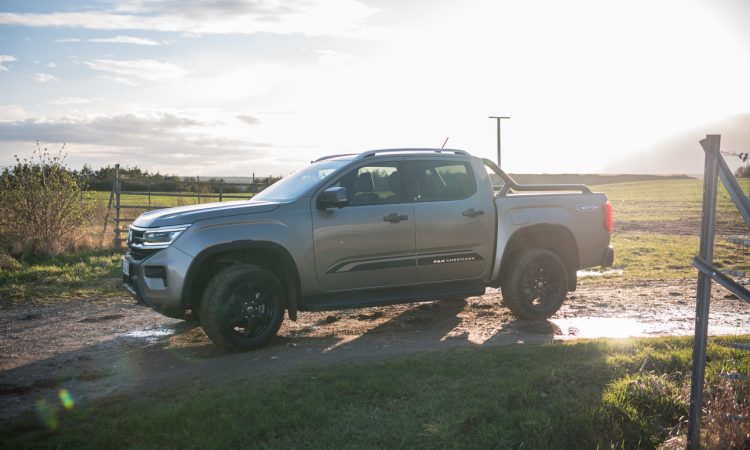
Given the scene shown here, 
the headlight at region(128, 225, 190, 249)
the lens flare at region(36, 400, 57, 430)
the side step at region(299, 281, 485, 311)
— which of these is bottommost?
the lens flare at region(36, 400, 57, 430)

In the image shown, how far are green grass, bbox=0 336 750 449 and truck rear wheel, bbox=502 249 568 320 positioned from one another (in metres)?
2.07

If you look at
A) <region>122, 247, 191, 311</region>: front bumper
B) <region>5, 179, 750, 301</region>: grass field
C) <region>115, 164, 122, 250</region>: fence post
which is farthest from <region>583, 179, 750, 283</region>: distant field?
<region>115, 164, 122, 250</region>: fence post

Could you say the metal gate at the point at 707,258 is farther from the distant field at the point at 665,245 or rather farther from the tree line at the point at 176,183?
the tree line at the point at 176,183

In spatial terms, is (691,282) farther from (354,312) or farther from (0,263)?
(0,263)

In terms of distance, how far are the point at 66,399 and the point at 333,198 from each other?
308 centimetres

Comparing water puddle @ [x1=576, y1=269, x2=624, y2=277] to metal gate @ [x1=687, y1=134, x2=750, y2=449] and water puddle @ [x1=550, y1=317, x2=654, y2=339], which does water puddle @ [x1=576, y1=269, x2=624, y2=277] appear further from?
metal gate @ [x1=687, y1=134, x2=750, y2=449]

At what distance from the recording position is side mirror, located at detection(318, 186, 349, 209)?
22.2 feet

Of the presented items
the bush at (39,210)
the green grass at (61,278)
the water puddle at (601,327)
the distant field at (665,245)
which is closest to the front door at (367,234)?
the water puddle at (601,327)

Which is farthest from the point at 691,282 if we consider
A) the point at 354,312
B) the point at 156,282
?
the point at 156,282

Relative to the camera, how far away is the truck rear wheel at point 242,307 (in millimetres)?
6543

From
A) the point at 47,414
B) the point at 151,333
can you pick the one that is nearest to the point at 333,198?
the point at 151,333

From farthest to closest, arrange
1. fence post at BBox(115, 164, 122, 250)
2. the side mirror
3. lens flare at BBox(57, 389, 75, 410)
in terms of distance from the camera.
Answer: fence post at BBox(115, 164, 122, 250)
the side mirror
lens flare at BBox(57, 389, 75, 410)

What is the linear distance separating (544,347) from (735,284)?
281cm

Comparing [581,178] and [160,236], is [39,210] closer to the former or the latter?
[160,236]
